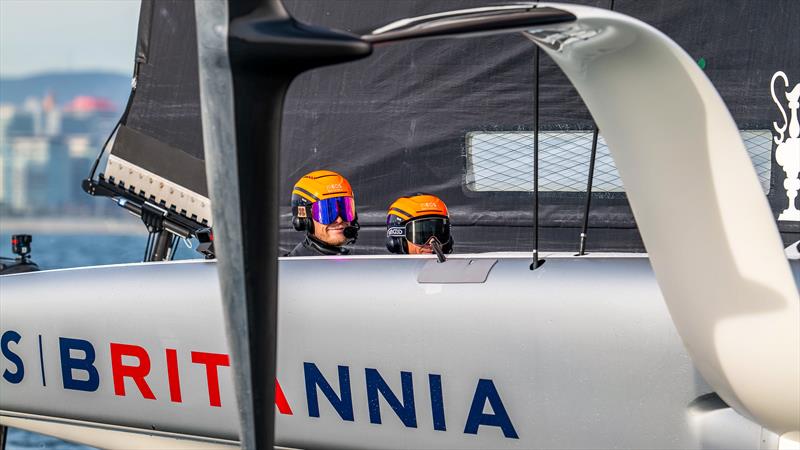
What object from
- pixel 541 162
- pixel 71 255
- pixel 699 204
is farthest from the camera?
pixel 71 255

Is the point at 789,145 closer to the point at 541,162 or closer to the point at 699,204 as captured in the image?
the point at 541,162

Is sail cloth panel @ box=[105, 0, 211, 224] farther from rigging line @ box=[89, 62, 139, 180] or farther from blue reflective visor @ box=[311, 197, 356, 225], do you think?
blue reflective visor @ box=[311, 197, 356, 225]

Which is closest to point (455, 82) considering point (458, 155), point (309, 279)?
point (458, 155)

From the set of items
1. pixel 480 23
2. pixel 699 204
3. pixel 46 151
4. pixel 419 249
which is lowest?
pixel 46 151

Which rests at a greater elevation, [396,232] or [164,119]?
[164,119]

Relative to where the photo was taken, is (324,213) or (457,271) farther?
(324,213)

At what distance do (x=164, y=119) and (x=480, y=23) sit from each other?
255 cm

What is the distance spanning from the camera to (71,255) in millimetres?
27234

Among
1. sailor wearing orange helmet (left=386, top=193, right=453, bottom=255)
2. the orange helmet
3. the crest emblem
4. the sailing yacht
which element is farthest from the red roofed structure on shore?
the crest emblem

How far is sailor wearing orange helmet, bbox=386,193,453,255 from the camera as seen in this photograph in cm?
337

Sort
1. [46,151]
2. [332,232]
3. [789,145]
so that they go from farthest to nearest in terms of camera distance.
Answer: [46,151] < [332,232] < [789,145]

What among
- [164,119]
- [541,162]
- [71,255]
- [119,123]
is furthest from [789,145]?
[71,255]

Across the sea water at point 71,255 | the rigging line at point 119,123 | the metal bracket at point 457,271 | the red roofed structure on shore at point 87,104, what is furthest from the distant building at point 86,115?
the metal bracket at point 457,271

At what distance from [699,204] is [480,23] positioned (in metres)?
0.45
